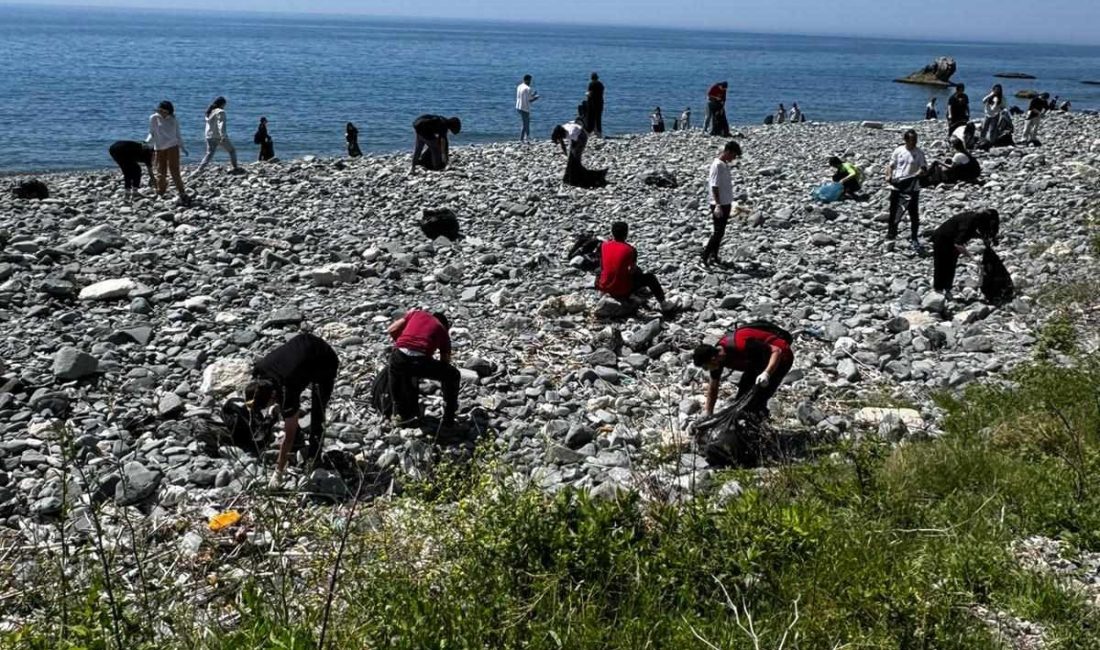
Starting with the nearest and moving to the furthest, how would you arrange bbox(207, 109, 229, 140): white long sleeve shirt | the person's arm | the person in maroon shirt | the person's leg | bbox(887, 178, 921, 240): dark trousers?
the person's arm, the person in maroon shirt, bbox(887, 178, 921, 240): dark trousers, the person's leg, bbox(207, 109, 229, 140): white long sleeve shirt

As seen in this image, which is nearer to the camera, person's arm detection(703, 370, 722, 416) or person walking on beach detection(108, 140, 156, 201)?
person's arm detection(703, 370, 722, 416)

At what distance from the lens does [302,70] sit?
77.9 metres

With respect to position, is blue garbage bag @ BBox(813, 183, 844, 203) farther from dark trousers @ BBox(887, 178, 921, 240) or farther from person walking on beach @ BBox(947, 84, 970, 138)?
person walking on beach @ BBox(947, 84, 970, 138)

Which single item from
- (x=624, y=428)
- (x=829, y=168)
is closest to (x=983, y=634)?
(x=624, y=428)

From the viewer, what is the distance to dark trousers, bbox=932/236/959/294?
11.3 m

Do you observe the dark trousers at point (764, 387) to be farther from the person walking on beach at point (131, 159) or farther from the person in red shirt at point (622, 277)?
the person walking on beach at point (131, 159)

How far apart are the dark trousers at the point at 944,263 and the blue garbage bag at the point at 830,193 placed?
20.1 ft

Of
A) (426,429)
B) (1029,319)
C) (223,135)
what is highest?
(223,135)

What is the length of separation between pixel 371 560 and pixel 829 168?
1829 centimetres

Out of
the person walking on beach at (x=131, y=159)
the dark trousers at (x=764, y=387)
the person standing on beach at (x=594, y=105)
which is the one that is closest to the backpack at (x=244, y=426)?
the dark trousers at (x=764, y=387)

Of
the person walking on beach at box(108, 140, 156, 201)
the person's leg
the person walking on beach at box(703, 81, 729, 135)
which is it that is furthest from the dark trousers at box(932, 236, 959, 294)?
the person walking on beach at box(703, 81, 729, 135)

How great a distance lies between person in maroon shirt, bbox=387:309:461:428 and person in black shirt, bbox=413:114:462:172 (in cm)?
1297

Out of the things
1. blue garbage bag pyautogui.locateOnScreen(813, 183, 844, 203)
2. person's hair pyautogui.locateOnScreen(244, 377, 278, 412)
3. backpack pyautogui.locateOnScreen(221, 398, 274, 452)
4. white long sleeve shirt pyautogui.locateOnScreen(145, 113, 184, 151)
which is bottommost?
backpack pyautogui.locateOnScreen(221, 398, 274, 452)

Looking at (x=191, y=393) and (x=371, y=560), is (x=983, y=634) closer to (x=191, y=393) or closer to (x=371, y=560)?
(x=371, y=560)
